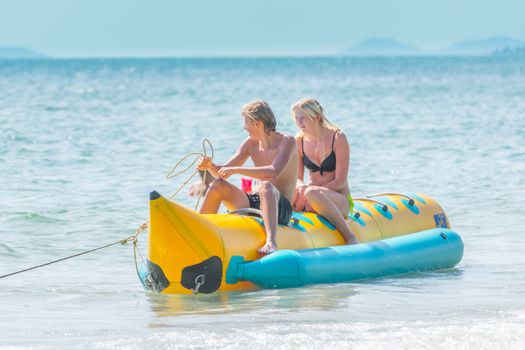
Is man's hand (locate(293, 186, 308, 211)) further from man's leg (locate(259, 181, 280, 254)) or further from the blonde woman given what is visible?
man's leg (locate(259, 181, 280, 254))

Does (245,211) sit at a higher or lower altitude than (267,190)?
lower

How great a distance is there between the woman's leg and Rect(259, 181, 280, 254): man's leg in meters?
0.45

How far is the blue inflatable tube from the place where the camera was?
20.0ft

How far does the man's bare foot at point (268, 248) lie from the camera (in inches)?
241

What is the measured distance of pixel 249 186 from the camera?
6605 mm

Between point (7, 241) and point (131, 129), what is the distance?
1125cm

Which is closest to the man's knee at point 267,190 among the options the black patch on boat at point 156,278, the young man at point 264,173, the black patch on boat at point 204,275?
the young man at point 264,173

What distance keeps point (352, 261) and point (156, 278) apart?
1.22 metres

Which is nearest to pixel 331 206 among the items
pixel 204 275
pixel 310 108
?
pixel 310 108

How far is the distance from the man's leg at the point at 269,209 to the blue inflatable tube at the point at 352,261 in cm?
11

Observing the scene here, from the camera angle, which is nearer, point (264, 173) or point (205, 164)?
point (205, 164)

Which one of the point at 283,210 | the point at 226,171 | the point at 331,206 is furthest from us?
the point at 331,206

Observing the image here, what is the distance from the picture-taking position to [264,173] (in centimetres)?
634

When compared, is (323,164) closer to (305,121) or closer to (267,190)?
(305,121)
